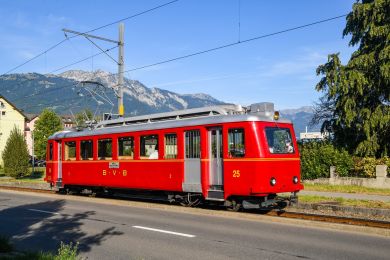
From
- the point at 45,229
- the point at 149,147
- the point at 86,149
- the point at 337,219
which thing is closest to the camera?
the point at 45,229

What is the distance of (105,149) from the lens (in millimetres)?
20047

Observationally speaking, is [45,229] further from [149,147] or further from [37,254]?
[149,147]

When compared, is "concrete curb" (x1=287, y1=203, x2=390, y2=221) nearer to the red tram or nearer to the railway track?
the red tram

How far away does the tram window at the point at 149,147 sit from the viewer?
677 inches

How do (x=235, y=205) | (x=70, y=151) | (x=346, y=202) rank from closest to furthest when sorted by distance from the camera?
1. (x=235, y=205)
2. (x=346, y=202)
3. (x=70, y=151)

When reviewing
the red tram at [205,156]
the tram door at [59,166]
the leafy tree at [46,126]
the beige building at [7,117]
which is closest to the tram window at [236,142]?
the red tram at [205,156]

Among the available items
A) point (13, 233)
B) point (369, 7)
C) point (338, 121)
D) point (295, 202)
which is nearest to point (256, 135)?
point (295, 202)

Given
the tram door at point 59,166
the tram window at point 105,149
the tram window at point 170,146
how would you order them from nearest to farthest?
the tram window at point 170,146 → the tram window at point 105,149 → the tram door at point 59,166

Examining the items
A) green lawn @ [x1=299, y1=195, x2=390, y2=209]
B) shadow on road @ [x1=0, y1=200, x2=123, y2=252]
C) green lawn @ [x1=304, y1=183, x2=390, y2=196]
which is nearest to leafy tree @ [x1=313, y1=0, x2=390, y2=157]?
green lawn @ [x1=304, y1=183, x2=390, y2=196]

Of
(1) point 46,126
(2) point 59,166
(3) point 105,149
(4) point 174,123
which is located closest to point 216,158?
(4) point 174,123

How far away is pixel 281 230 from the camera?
11.3 m

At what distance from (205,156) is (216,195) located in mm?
1247

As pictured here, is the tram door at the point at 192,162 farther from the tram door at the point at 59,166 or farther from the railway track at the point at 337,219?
the tram door at the point at 59,166

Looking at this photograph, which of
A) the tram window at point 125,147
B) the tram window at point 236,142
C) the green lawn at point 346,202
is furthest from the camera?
the tram window at point 125,147
